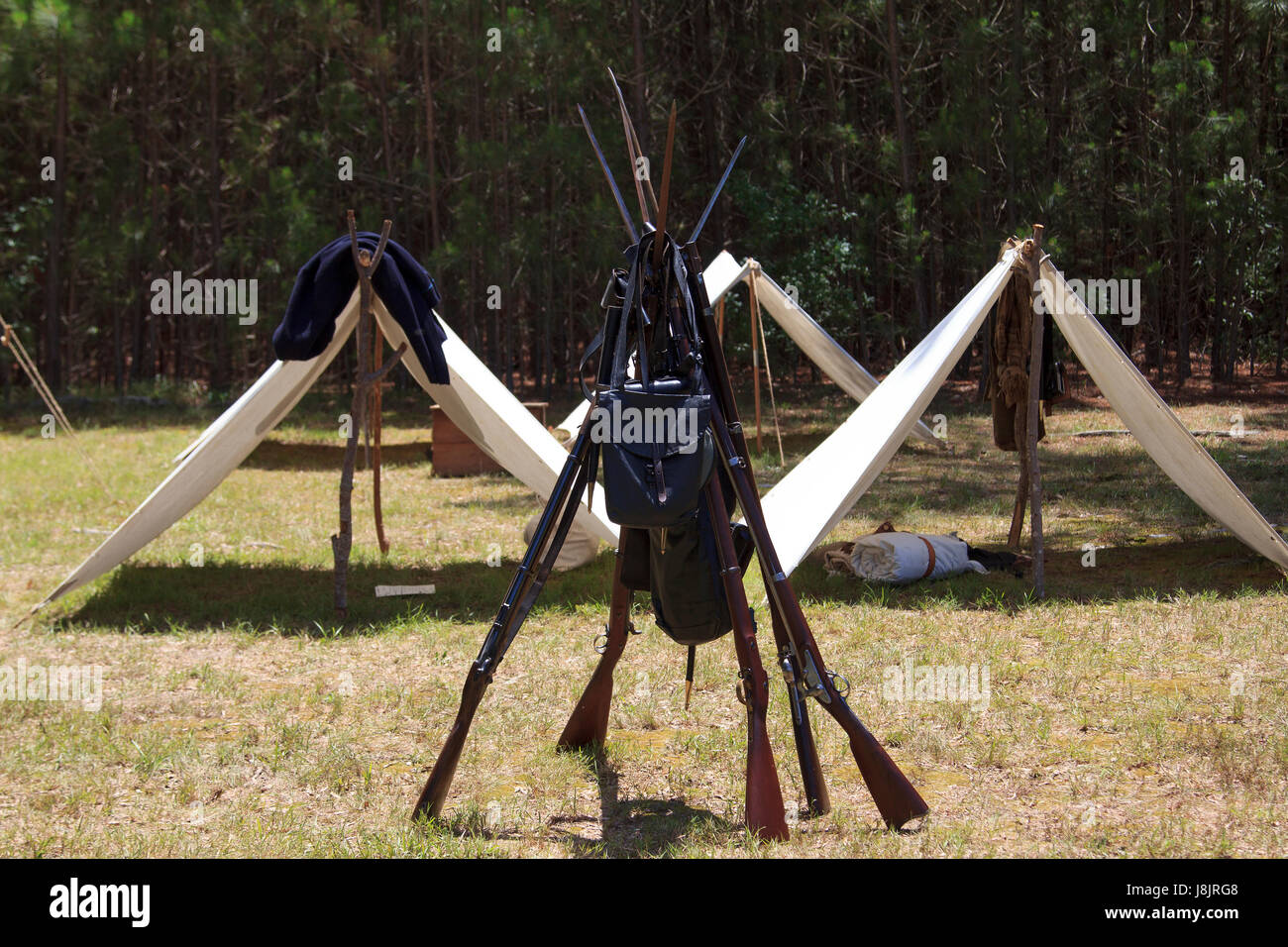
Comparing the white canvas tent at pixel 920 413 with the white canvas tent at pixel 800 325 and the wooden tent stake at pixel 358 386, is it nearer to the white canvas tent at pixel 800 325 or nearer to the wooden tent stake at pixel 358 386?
the wooden tent stake at pixel 358 386

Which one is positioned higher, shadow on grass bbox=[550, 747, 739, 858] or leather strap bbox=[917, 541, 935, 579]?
leather strap bbox=[917, 541, 935, 579]

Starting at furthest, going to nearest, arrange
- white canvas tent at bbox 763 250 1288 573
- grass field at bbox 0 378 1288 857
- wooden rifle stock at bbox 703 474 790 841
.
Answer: white canvas tent at bbox 763 250 1288 573 → grass field at bbox 0 378 1288 857 → wooden rifle stock at bbox 703 474 790 841

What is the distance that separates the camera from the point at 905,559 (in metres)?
6.04

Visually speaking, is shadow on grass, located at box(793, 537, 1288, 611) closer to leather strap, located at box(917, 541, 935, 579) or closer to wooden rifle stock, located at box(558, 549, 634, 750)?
leather strap, located at box(917, 541, 935, 579)

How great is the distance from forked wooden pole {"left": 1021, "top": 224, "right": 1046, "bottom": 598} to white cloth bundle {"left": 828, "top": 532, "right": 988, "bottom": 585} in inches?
17.0

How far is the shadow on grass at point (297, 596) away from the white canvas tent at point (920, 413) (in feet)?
3.62

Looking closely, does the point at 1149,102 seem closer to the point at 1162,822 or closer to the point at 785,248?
the point at 785,248

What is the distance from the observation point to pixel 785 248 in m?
17.0

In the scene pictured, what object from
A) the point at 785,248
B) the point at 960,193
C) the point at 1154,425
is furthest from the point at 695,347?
the point at 785,248

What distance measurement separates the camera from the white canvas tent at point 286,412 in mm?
5820

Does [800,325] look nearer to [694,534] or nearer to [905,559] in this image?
[905,559]

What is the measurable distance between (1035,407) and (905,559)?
1046 mm

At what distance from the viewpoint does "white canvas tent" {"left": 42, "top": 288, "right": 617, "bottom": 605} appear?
229 inches

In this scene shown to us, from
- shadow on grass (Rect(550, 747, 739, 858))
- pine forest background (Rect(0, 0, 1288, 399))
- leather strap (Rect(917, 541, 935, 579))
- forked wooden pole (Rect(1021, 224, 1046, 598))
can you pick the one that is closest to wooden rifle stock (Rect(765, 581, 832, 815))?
shadow on grass (Rect(550, 747, 739, 858))
